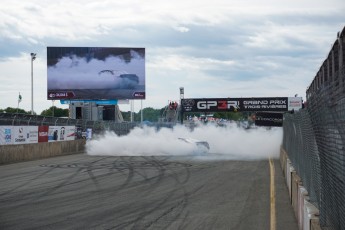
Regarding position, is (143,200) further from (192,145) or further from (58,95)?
(58,95)

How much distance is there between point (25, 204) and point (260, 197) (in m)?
5.75

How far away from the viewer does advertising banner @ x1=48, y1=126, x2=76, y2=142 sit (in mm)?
31936

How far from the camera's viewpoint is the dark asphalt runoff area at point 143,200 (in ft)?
31.3

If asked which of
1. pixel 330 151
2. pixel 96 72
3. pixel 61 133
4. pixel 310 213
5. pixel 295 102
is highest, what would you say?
pixel 96 72

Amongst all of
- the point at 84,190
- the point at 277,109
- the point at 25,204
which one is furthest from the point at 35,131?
the point at 277,109

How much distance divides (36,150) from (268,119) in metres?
13.8

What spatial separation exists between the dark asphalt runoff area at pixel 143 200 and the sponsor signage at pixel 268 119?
1097 centimetres

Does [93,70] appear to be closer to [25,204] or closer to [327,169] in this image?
[25,204]

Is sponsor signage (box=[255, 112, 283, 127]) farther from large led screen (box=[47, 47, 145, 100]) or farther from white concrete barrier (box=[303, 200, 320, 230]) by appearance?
large led screen (box=[47, 47, 145, 100])

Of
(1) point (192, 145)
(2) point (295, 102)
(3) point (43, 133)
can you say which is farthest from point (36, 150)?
(2) point (295, 102)

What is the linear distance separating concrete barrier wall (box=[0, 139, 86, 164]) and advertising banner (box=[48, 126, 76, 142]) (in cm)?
33

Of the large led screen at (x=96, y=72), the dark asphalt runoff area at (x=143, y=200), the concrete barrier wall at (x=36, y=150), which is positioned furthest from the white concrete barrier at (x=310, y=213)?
the large led screen at (x=96, y=72)

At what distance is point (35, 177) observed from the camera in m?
18.0

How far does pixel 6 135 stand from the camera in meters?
25.8
